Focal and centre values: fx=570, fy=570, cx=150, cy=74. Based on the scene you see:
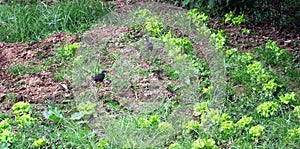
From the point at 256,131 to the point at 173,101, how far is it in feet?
3.01

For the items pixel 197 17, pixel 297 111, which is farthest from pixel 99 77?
pixel 297 111

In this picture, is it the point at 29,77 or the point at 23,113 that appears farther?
the point at 29,77

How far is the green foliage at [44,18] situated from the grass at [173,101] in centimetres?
63

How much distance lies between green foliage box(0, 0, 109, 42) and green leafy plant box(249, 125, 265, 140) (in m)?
2.78

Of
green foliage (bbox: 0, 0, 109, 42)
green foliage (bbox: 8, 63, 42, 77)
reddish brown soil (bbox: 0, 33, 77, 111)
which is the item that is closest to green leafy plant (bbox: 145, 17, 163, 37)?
green foliage (bbox: 0, 0, 109, 42)

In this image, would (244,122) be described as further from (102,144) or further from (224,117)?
(102,144)

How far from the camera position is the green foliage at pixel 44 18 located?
21.3 feet

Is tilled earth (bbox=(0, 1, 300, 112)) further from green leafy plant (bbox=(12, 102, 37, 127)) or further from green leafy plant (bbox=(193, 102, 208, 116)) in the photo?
green leafy plant (bbox=(193, 102, 208, 116))

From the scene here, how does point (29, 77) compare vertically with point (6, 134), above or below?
above

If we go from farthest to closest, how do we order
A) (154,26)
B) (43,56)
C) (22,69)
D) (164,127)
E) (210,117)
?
(154,26) → (43,56) → (22,69) → (210,117) → (164,127)

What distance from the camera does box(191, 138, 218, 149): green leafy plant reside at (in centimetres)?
437

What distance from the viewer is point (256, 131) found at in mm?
4496

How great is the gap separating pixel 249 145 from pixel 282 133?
0.33m

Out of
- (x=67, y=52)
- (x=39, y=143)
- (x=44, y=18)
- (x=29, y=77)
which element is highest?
(x=44, y=18)
